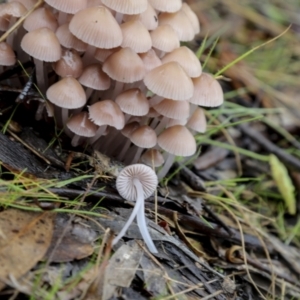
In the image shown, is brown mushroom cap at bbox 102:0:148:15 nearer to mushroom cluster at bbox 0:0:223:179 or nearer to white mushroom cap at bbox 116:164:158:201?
mushroom cluster at bbox 0:0:223:179

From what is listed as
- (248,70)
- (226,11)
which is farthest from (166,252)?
(226,11)

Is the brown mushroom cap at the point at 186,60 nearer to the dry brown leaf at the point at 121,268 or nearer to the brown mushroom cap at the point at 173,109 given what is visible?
the brown mushroom cap at the point at 173,109

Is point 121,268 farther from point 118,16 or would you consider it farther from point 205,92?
point 118,16

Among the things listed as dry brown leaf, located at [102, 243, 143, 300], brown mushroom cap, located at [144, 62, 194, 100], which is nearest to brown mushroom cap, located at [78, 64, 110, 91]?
brown mushroom cap, located at [144, 62, 194, 100]

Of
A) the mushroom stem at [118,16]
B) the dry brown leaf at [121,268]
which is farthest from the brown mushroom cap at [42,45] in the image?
the dry brown leaf at [121,268]

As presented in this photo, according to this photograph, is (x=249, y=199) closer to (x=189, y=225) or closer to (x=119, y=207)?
(x=189, y=225)

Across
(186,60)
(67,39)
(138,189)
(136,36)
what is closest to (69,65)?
(67,39)
